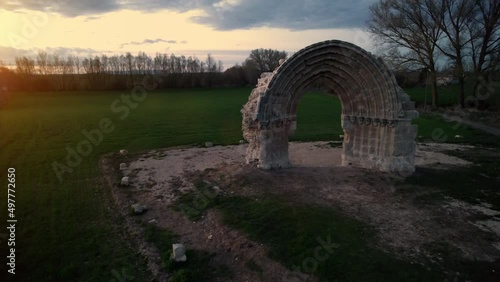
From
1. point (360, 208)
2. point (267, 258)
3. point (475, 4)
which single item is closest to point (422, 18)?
point (475, 4)

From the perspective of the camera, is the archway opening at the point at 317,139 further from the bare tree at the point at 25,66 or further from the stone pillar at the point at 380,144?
the bare tree at the point at 25,66

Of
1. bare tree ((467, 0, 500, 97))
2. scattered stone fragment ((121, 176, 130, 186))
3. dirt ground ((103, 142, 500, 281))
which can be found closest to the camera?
dirt ground ((103, 142, 500, 281))

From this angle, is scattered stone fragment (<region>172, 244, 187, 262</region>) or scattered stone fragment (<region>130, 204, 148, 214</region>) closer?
scattered stone fragment (<region>172, 244, 187, 262</region>)

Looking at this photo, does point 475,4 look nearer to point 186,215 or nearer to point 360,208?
point 360,208

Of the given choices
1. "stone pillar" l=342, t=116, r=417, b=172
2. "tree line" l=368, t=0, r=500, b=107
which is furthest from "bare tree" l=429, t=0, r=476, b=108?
"stone pillar" l=342, t=116, r=417, b=172

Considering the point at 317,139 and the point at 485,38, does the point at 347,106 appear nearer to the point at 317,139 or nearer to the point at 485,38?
the point at 317,139

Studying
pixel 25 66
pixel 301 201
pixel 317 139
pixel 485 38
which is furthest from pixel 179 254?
pixel 25 66

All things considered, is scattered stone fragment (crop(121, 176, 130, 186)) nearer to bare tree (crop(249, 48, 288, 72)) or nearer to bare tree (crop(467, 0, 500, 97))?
bare tree (crop(467, 0, 500, 97))
